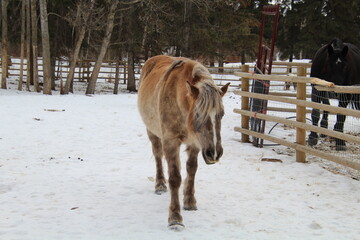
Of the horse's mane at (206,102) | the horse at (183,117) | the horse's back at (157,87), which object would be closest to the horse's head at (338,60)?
the horse's back at (157,87)

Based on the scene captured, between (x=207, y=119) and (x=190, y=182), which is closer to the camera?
(x=207, y=119)

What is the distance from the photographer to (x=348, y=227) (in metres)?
3.62

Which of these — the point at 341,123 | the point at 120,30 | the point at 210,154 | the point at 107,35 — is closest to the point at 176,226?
the point at 210,154

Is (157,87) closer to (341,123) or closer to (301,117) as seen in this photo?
(301,117)

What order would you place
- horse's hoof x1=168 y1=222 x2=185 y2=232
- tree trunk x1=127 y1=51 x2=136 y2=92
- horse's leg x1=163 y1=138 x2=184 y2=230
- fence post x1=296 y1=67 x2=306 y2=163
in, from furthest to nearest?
tree trunk x1=127 y1=51 x2=136 y2=92, fence post x1=296 y1=67 x2=306 y2=163, horse's leg x1=163 y1=138 x2=184 y2=230, horse's hoof x1=168 y1=222 x2=185 y2=232

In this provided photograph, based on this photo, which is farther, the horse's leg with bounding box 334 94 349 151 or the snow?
the horse's leg with bounding box 334 94 349 151

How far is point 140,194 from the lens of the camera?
14.6 feet

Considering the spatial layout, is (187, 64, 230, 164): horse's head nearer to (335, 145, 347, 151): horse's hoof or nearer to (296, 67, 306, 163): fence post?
(296, 67, 306, 163): fence post

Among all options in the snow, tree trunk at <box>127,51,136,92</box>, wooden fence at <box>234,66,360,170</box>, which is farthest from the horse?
tree trunk at <box>127,51,136,92</box>

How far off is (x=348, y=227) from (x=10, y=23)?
1885 centimetres

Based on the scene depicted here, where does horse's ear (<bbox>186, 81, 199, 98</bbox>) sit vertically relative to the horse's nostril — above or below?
above

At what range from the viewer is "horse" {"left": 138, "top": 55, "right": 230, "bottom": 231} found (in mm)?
3131

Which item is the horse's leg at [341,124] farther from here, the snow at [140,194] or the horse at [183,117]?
the horse at [183,117]

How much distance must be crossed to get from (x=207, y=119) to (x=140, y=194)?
5.78 feet
